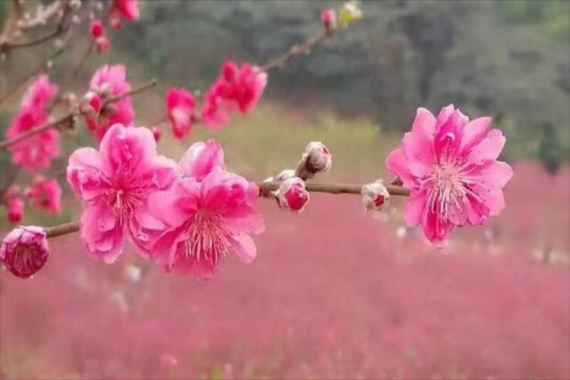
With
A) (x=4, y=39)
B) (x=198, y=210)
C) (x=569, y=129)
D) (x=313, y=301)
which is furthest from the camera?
(x=569, y=129)

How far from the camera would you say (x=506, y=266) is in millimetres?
1155

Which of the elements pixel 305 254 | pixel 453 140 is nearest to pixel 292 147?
pixel 305 254

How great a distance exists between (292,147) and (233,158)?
0.21ft

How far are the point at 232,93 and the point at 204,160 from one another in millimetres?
557

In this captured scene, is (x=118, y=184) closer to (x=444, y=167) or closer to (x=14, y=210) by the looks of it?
(x=444, y=167)

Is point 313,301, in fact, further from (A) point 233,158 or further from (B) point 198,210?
(B) point 198,210

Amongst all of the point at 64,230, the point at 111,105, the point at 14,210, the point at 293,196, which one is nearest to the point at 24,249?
the point at 64,230

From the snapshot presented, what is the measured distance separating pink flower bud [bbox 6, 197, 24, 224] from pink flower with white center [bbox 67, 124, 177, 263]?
51 centimetres

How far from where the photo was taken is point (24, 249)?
537 mm

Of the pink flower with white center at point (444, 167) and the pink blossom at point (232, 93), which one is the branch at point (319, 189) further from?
the pink blossom at point (232, 93)

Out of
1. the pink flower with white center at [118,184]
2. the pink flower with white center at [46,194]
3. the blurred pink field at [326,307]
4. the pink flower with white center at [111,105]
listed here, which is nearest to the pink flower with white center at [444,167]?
the pink flower with white center at [118,184]

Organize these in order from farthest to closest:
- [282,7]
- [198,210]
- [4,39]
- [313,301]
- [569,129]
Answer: [282,7]
[569,129]
[313,301]
[4,39]
[198,210]

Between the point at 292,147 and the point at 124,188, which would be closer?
the point at 124,188

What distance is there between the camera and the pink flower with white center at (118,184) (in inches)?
21.2
